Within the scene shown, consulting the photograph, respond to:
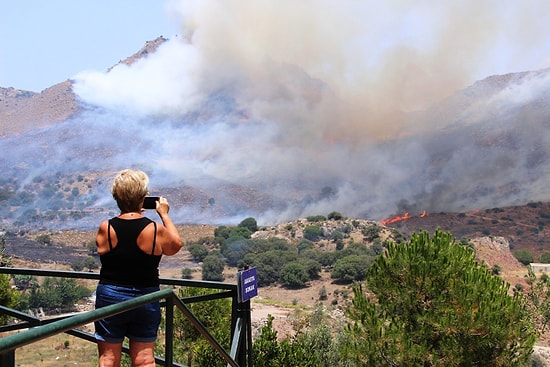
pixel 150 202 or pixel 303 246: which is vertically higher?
pixel 303 246

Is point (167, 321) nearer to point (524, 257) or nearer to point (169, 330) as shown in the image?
point (169, 330)

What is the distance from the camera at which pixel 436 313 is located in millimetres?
16328

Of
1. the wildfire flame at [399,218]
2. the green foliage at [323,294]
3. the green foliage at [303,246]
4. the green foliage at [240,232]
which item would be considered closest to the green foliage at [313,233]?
the green foliage at [303,246]

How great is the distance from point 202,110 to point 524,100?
85.4 meters

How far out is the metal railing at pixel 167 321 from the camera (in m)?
2.01

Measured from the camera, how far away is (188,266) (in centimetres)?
9469

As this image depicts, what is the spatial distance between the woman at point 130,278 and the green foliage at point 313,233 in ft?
336

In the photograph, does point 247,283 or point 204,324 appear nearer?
point 247,283

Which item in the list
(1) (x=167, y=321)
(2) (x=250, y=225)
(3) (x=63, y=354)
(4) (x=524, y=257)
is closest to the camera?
(1) (x=167, y=321)

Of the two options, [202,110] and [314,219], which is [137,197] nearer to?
[314,219]

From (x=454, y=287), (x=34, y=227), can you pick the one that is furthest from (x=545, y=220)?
(x=454, y=287)

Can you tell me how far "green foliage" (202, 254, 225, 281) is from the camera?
87.1 metres

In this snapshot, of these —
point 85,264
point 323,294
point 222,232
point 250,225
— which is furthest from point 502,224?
point 85,264

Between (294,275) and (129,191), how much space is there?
7781cm
